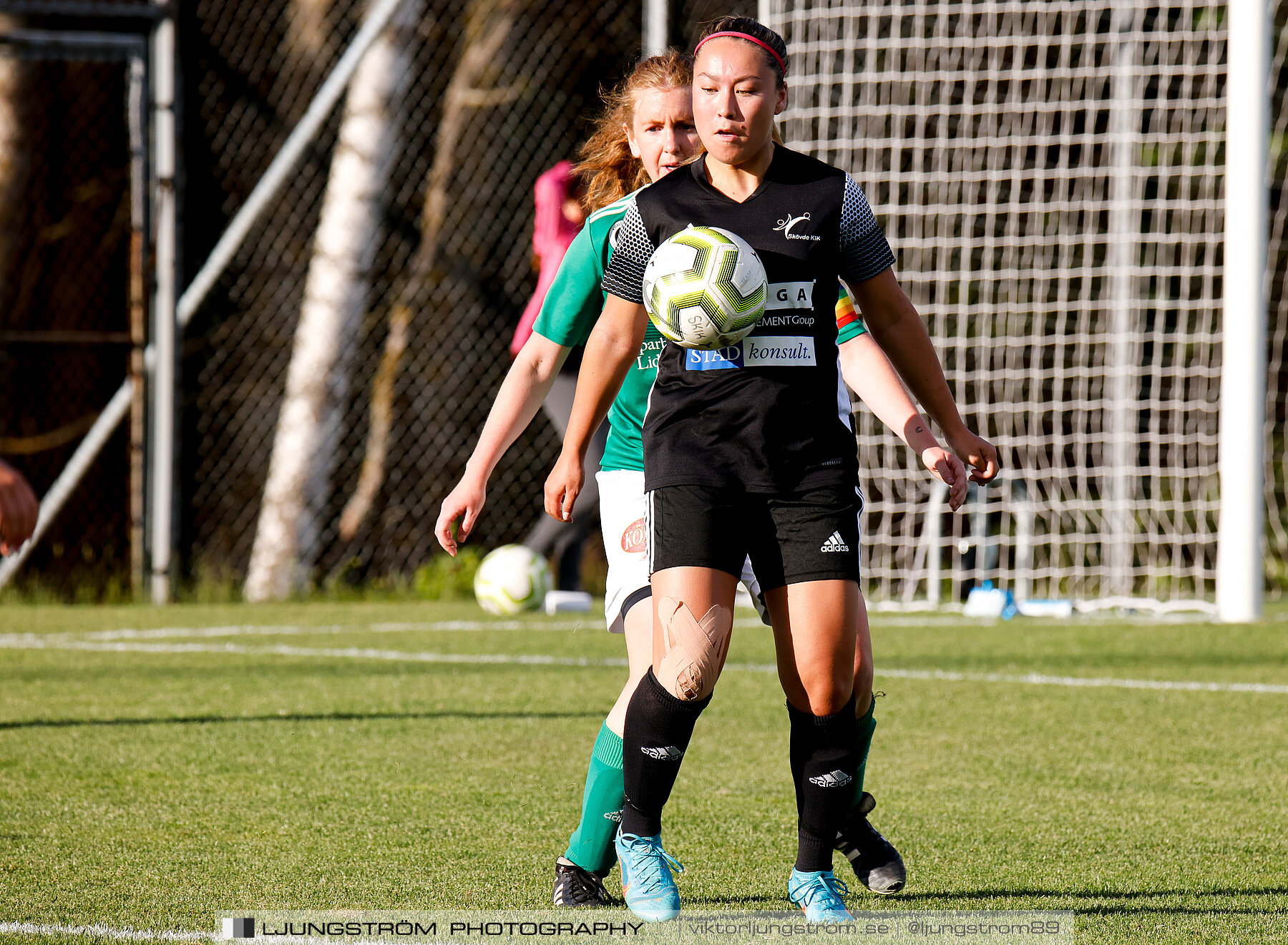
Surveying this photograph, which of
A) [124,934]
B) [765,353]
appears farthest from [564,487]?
[124,934]

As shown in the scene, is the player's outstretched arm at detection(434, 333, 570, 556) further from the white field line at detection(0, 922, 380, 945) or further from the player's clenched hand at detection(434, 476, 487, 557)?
the white field line at detection(0, 922, 380, 945)

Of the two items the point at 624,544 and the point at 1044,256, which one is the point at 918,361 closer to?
the point at 624,544

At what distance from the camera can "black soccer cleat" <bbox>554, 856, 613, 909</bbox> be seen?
3080 mm

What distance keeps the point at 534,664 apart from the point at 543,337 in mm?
3426

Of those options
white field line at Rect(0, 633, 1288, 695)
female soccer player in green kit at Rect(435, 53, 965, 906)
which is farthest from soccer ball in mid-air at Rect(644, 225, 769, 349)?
white field line at Rect(0, 633, 1288, 695)

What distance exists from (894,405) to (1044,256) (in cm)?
769

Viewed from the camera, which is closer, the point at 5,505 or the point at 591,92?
the point at 5,505

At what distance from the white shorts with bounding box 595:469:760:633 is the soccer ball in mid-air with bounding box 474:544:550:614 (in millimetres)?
4890

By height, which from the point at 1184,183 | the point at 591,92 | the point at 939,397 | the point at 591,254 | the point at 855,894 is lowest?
the point at 855,894

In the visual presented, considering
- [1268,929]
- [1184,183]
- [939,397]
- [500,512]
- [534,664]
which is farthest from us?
[500,512]

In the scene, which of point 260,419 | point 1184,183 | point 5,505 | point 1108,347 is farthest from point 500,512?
point 5,505

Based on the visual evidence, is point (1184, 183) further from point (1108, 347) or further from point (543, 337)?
point (543, 337)

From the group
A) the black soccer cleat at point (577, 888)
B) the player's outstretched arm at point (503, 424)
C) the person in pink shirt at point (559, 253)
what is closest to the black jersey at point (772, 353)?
the player's outstretched arm at point (503, 424)

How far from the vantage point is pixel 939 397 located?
3.09m
